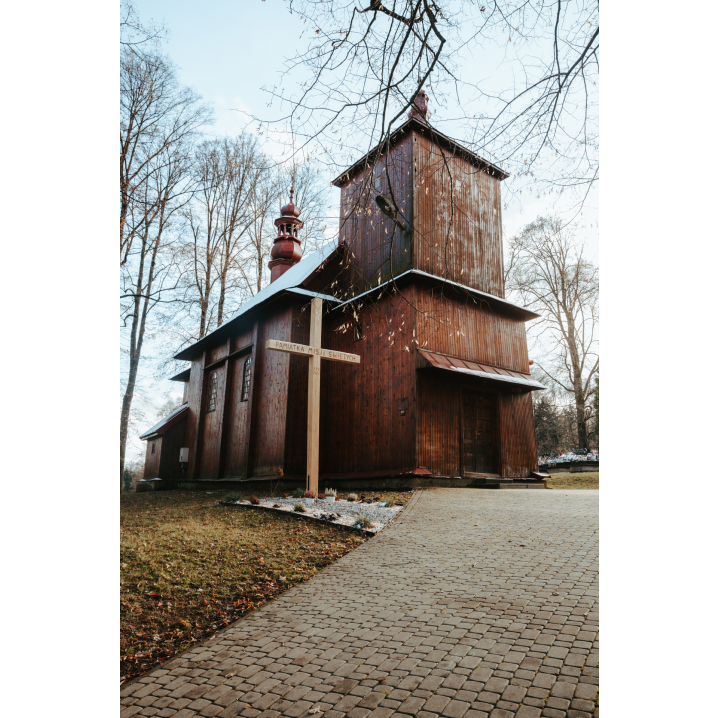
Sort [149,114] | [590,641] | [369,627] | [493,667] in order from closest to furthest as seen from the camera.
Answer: [493,667], [590,641], [369,627], [149,114]

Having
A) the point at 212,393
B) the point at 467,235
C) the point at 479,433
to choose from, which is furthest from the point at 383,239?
the point at 212,393

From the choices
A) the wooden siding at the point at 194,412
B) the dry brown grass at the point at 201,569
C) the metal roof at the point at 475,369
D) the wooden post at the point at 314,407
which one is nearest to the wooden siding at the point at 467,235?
the metal roof at the point at 475,369

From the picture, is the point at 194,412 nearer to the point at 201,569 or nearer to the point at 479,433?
the point at 479,433

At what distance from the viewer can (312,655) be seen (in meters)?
3.99

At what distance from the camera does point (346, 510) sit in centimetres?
959

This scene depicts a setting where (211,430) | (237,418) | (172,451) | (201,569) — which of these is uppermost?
(237,418)

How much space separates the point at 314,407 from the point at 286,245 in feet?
41.5

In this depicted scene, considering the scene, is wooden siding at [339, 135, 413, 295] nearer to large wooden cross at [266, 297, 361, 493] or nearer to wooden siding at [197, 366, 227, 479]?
large wooden cross at [266, 297, 361, 493]

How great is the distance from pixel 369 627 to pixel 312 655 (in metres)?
0.61

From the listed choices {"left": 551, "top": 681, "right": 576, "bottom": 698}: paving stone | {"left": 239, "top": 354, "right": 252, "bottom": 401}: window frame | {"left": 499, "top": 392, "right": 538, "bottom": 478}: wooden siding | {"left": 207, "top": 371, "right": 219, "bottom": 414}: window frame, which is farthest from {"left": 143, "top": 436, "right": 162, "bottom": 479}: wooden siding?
{"left": 551, "top": 681, "right": 576, "bottom": 698}: paving stone

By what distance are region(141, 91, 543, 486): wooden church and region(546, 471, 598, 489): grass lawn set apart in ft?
7.44

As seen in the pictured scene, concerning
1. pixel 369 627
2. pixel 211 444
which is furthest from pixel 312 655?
pixel 211 444

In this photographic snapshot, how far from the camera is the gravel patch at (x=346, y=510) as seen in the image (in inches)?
343

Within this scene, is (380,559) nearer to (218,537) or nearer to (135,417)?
(218,537)
